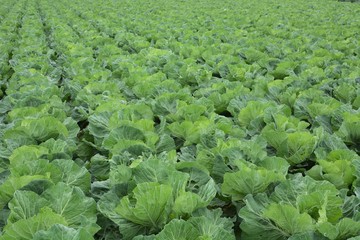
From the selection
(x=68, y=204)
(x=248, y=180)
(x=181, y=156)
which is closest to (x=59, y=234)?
(x=68, y=204)

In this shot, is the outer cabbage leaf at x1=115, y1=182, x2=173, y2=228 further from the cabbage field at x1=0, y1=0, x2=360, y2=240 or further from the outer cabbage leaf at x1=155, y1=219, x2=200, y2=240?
the outer cabbage leaf at x1=155, y1=219, x2=200, y2=240

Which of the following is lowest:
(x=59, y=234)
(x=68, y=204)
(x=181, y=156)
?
(x=181, y=156)

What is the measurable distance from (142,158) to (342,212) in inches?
43.2

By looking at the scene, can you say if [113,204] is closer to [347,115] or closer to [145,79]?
[347,115]

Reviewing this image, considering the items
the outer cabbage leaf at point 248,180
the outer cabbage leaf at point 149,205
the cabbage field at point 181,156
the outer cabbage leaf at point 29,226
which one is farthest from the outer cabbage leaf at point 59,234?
the outer cabbage leaf at point 248,180

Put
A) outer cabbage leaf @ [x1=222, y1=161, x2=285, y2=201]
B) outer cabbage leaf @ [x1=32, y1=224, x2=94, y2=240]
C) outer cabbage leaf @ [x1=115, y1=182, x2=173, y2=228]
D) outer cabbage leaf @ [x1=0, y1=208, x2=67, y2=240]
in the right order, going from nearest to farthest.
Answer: outer cabbage leaf @ [x1=32, y1=224, x2=94, y2=240] → outer cabbage leaf @ [x1=0, y1=208, x2=67, y2=240] → outer cabbage leaf @ [x1=115, y1=182, x2=173, y2=228] → outer cabbage leaf @ [x1=222, y1=161, x2=285, y2=201]

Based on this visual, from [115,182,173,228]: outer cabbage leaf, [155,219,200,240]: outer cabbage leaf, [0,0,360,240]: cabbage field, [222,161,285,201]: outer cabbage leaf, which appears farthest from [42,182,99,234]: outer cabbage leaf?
[222,161,285,201]: outer cabbage leaf

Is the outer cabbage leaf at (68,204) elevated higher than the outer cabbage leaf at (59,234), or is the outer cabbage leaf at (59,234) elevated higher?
the outer cabbage leaf at (59,234)

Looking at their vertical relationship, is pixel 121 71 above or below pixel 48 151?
below

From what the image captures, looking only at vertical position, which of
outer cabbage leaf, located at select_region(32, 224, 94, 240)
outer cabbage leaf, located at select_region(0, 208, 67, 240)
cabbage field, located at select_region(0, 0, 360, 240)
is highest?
outer cabbage leaf, located at select_region(32, 224, 94, 240)

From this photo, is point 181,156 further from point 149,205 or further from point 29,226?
point 29,226

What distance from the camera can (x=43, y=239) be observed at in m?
1.60

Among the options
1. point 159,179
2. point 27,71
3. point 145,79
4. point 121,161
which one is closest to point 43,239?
point 159,179

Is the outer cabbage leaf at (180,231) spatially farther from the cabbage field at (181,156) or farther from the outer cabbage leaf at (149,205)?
the outer cabbage leaf at (149,205)
